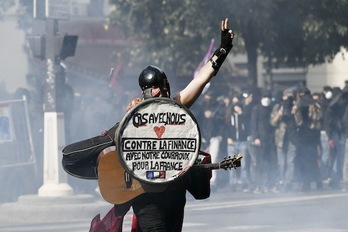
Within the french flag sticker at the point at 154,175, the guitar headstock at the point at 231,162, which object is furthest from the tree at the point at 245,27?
the french flag sticker at the point at 154,175

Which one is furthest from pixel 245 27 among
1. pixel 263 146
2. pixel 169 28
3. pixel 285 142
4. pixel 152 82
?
pixel 152 82

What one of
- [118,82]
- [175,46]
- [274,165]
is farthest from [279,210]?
[175,46]

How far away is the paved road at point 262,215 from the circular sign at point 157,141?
18.8 feet

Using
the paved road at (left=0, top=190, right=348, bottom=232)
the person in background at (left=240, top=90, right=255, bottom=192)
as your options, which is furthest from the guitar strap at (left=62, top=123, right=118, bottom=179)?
the person in background at (left=240, top=90, right=255, bottom=192)

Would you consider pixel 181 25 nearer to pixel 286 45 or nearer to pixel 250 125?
pixel 286 45

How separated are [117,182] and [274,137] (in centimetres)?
1229

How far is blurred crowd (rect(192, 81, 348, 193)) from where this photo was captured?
18219 mm

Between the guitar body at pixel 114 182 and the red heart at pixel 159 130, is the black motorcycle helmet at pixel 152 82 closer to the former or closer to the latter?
the red heart at pixel 159 130

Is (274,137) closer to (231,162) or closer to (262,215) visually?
(262,215)

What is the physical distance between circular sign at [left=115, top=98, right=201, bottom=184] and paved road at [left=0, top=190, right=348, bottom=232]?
5.72 metres

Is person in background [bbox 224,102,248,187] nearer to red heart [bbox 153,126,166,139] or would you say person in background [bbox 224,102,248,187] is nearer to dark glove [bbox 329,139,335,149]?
dark glove [bbox 329,139,335,149]

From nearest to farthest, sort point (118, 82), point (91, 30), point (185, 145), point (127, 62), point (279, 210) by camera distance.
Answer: point (185, 145), point (279, 210), point (118, 82), point (127, 62), point (91, 30)

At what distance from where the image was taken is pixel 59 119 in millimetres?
14969

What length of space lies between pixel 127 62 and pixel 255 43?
8.03m
